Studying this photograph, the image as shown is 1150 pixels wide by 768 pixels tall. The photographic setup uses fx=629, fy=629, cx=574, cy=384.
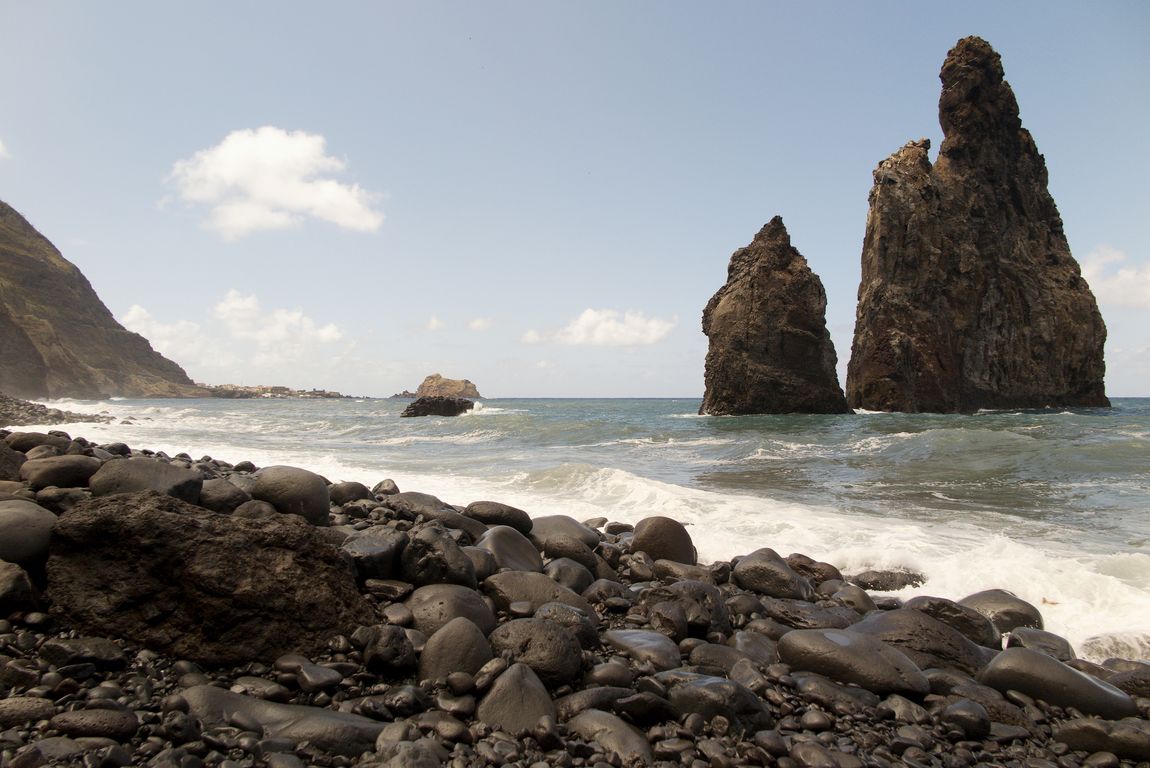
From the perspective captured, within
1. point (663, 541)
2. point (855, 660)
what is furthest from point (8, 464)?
point (855, 660)

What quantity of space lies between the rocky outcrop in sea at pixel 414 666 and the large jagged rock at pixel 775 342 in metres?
37.7

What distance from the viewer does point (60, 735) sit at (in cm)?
242

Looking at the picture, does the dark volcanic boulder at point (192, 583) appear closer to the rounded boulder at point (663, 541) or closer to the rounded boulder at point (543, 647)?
the rounded boulder at point (543, 647)

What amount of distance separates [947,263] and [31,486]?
181 feet

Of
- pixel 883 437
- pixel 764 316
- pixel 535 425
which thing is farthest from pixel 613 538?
pixel 764 316

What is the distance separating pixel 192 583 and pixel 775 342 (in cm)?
4124

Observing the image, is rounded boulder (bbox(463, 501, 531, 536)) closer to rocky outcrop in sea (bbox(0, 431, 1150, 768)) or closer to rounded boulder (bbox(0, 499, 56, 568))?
rocky outcrop in sea (bbox(0, 431, 1150, 768))

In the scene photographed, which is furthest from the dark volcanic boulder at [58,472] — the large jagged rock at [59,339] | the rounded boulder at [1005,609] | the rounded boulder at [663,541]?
the large jagged rock at [59,339]

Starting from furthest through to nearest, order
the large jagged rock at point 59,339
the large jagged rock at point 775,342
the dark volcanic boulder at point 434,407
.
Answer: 1. the large jagged rock at point 59,339
2. the dark volcanic boulder at point 434,407
3. the large jagged rock at point 775,342

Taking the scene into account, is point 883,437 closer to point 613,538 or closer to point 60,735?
point 613,538

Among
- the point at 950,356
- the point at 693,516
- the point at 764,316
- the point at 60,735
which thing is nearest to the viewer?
the point at 60,735

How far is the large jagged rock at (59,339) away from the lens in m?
65.1

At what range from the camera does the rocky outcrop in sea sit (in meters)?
2.73

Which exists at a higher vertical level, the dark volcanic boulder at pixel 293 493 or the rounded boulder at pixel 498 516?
the dark volcanic boulder at pixel 293 493
